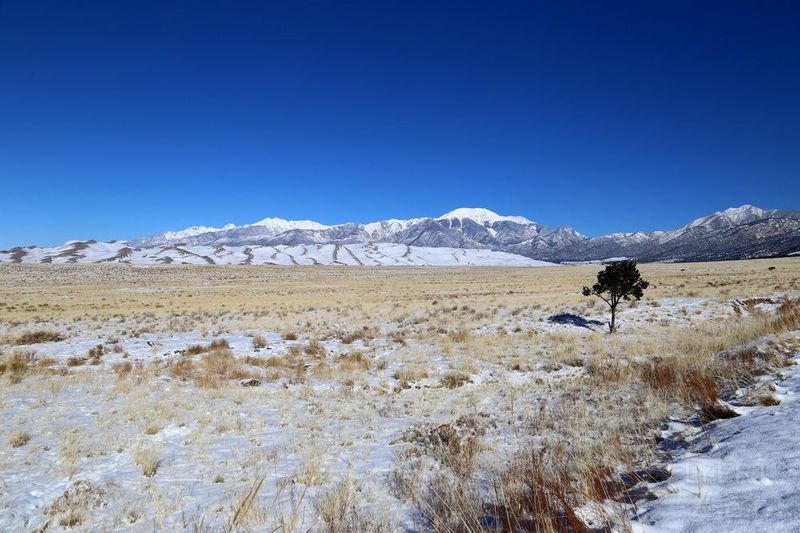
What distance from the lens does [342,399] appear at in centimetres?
1023

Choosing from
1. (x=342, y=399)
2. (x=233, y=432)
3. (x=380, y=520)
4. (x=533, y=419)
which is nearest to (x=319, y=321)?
(x=342, y=399)

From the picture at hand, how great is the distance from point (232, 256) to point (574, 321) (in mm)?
170585

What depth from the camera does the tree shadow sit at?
22438 mm

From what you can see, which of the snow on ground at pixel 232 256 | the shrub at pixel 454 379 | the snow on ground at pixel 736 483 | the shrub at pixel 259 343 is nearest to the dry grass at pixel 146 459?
the snow on ground at pixel 736 483

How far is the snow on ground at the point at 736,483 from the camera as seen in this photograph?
2885mm

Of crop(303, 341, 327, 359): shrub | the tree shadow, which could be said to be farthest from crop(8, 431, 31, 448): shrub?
the tree shadow

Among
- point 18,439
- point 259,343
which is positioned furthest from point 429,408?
point 259,343

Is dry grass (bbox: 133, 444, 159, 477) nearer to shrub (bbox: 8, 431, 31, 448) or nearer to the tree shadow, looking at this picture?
shrub (bbox: 8, 431, 31, 448)

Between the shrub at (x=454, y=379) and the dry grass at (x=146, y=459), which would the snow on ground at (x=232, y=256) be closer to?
the shrub at (x=454, y=379)

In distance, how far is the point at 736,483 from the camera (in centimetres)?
338

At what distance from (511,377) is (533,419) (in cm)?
479

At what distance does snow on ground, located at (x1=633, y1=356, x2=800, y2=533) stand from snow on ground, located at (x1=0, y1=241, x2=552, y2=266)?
528 ft

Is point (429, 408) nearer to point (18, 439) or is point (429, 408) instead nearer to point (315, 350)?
point (18, 439)

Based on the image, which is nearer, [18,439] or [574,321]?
[18,439]
